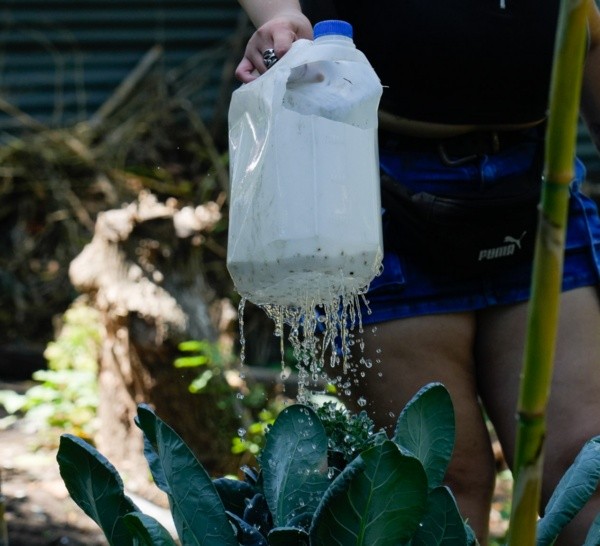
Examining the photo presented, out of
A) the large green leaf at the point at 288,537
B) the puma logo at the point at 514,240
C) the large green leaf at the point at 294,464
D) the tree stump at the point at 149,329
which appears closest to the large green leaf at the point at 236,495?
the large green leaf at the point at 294,464

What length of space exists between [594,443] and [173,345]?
9.53 ft

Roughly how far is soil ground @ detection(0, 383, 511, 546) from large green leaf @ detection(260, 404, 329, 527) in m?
2.34

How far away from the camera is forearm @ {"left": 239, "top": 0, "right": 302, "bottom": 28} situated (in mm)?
1958

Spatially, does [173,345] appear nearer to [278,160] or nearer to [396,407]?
[396,407]

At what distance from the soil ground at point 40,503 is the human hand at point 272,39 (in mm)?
2339

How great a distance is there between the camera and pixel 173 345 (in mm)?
4375

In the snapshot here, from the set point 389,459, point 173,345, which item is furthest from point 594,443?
point 173,345

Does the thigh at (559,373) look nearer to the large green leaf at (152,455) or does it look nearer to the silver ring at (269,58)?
the silver ring at (269,58)

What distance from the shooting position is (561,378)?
2.32 m

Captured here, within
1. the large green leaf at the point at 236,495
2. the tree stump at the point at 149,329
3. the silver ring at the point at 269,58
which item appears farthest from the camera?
the tree stump at the point at 149,329

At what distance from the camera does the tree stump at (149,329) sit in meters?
4.35

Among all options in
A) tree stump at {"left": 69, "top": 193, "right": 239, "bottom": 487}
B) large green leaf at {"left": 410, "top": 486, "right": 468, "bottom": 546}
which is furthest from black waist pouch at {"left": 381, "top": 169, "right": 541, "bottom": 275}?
tree stump at {"left": 69, "top": 193, "right": 239, "bottom": 487}

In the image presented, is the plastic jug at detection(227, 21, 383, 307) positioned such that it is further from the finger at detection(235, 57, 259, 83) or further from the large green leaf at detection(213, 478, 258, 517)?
the large green leaf at detection(213, 478, 258, 517)

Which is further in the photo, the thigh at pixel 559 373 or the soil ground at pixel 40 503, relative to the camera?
the soil ground at pixel 40 503
